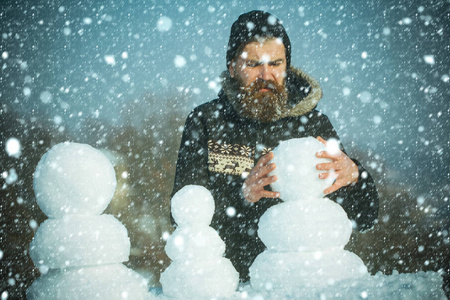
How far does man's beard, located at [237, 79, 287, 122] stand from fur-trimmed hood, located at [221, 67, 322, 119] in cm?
3

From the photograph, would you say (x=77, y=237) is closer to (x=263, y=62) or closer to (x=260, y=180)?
A: (x=260, y=180)

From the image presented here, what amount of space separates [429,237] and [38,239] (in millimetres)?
12566

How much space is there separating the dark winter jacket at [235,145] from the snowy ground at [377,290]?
845 millimetres

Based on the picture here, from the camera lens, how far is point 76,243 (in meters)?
0.77

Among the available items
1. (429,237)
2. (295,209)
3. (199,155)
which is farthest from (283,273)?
(429,237)

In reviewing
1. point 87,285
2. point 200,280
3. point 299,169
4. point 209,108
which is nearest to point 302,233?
point 299,169

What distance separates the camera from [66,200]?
0.80 m

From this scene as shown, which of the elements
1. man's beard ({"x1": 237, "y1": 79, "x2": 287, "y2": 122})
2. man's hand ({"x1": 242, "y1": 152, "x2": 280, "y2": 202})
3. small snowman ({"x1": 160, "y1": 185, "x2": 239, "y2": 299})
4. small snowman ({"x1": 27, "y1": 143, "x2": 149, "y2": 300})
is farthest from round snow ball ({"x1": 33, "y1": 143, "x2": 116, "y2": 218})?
man's beard ({"x1": 237, "y1": 79, "x2": 287, "y2": 122})

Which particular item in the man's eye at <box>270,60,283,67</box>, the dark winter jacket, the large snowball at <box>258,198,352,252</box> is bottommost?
the dark winter jacket

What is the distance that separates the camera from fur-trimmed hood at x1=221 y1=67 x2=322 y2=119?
178cm

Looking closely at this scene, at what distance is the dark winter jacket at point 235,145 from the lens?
67.4 inches

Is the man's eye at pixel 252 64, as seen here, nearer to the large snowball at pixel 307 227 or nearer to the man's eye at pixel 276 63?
the man's eye at pixel 276 63

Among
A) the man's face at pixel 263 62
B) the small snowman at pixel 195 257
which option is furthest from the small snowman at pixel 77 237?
the man's face at pixel 263 62

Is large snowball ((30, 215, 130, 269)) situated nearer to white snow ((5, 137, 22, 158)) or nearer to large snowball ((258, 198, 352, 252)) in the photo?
large snowball ((258, 198, 352, 252))
